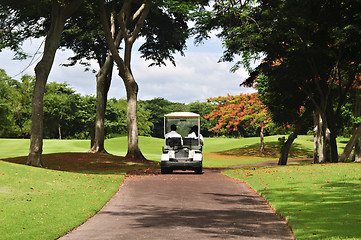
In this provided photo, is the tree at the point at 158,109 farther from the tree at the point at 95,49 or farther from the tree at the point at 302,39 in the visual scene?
the tree at the point at 302,39

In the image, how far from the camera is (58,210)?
A: 10.6m

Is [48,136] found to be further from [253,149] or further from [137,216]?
[137,216]

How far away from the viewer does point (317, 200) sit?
12.0 meters

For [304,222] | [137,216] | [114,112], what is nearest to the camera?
[304,222]

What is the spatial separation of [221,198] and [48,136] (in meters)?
73.2

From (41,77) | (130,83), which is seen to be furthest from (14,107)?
(41,77)

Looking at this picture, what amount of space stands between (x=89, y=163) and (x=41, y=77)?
7.47 m

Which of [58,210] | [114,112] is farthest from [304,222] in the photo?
[114,112]

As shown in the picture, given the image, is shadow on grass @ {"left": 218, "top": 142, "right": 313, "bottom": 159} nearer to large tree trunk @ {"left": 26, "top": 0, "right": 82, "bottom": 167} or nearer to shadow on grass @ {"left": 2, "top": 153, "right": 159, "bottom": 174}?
shadow on grass @ {"left": 2, "top": 153, "right": 159, "bottom": 174}

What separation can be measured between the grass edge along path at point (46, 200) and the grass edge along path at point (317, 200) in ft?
15.5

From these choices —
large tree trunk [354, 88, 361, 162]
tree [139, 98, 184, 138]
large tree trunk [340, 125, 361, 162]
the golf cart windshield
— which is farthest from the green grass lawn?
tree [139, 98, 184, 138]

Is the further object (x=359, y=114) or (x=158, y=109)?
(x=158, y=109)

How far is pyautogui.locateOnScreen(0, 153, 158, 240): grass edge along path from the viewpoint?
8508 mm

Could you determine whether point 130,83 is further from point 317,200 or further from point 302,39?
point 317,200
